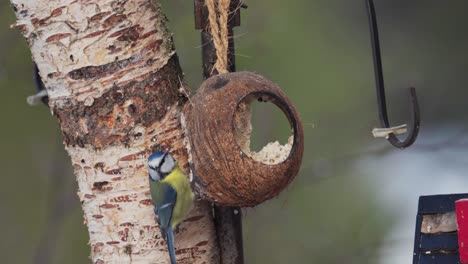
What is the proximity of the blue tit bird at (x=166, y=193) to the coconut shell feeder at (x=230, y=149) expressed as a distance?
0.15 feet

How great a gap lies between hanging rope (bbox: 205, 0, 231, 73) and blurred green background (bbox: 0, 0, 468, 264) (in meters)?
2.25

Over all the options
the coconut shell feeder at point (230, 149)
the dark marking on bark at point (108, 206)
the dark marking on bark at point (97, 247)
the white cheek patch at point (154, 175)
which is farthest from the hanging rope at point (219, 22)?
the dark marking on bark at point (97, 247)

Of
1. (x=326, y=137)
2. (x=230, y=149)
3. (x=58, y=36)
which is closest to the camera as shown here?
(x=230, y=149)

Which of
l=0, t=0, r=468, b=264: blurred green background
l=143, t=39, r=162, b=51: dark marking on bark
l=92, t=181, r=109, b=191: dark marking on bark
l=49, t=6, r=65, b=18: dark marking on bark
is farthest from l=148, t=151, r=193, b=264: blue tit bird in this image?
l=0, t=0, r=468, b=264: blurred green background

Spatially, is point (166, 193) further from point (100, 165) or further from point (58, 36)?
point (58, 36)

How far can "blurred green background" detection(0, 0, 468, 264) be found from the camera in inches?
180

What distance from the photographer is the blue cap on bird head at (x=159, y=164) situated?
2047mm

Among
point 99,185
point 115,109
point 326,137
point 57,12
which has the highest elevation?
point 57,12

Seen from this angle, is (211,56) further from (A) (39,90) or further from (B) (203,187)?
(A) (39,90)

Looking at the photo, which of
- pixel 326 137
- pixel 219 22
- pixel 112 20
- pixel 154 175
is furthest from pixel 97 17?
pixel 326 137

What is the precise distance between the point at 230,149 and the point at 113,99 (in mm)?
307

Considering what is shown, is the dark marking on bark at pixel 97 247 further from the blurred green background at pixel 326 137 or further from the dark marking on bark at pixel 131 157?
the blurred green background at pixel 326 137

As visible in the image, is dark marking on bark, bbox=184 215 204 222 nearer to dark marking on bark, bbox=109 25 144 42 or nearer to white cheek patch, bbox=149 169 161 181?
white cheek patch, bbox=149 169 161 181

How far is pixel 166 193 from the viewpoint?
2061 mm
